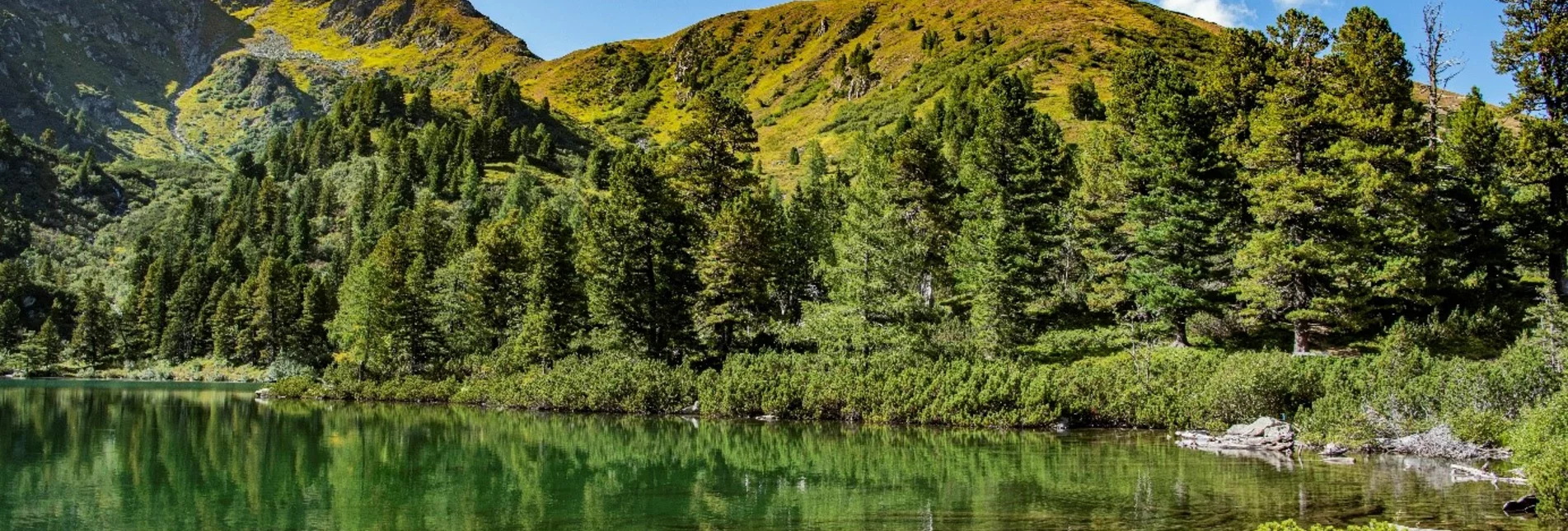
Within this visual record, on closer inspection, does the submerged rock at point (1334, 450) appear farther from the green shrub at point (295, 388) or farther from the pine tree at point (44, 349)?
the pine tree at point (44, 349)

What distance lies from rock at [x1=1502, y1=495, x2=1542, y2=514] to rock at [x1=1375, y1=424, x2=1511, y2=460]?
25.1ft

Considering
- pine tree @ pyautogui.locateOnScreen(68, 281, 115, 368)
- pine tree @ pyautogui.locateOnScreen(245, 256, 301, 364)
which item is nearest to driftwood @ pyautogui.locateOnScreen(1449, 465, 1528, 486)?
pine tree @ pyautogui.locateOnScreen(245, 256, 301, 364)

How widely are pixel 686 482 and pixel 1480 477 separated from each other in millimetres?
17192

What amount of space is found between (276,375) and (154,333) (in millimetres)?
30414

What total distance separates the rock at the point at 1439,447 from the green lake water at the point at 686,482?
4.65ft

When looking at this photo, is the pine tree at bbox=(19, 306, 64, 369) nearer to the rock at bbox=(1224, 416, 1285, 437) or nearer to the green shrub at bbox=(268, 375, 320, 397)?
the green shrub at bbox=(268, 375, 320, 397)

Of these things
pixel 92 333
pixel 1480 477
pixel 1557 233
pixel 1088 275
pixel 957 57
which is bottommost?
pixel 1480 477

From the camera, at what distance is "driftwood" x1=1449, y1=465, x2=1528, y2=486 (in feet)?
58.9

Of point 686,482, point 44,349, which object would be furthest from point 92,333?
point 686,482

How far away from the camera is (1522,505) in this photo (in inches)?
604

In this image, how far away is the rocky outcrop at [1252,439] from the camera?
2589 cm

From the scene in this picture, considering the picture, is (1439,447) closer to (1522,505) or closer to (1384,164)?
(1522,505)

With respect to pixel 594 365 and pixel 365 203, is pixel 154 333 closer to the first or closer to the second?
pixel 365 203

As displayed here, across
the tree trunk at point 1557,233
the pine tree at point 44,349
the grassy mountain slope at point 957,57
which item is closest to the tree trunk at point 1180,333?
the tree trunk at point 1557,233
